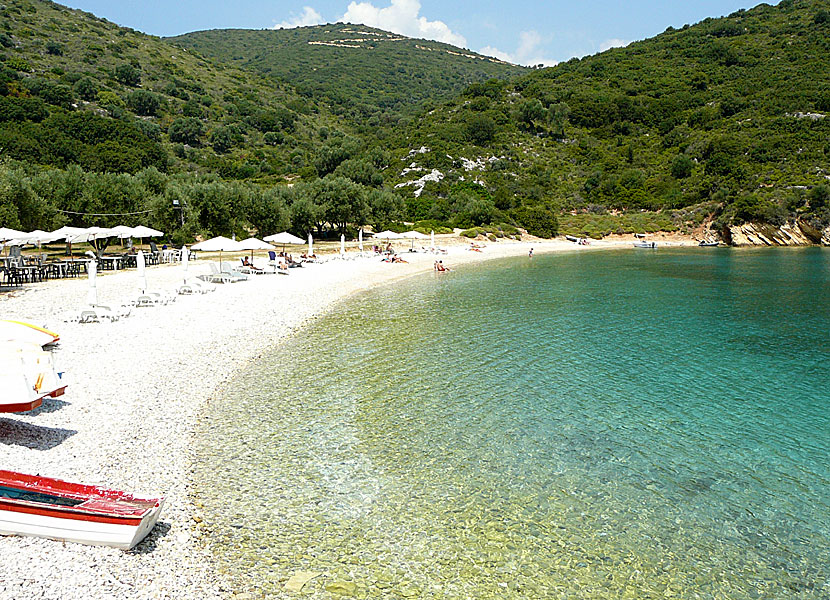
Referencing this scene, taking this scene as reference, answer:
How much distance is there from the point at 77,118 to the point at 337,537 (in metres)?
79.3

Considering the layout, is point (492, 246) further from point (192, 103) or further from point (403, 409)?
point (192, 103)

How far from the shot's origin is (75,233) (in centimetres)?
2669

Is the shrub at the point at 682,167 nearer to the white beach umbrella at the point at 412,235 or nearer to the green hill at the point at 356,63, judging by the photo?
the white beach umbrella at the point at 412,235

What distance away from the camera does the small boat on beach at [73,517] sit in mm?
5152

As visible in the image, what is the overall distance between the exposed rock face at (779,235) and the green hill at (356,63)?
7302 centimetres

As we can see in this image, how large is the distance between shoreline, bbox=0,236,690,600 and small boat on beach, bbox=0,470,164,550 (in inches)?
4.9

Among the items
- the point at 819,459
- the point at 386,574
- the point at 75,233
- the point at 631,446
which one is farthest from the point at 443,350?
the point at 75,233

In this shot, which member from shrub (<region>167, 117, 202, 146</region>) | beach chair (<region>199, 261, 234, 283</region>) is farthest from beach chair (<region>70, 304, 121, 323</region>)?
shrub (<region>167, 117, 202, 146</region>)

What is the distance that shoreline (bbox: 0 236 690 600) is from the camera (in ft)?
16.2

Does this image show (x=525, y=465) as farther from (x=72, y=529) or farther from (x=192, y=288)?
(x=192, y=288)

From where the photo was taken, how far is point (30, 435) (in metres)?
7.74

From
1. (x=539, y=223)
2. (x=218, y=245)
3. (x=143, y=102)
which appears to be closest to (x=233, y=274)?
(x=218, y=245)

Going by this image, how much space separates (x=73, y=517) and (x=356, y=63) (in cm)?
16658

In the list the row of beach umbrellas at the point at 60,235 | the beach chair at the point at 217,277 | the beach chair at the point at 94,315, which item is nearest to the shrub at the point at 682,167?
the beach chair at the point at 217,277
